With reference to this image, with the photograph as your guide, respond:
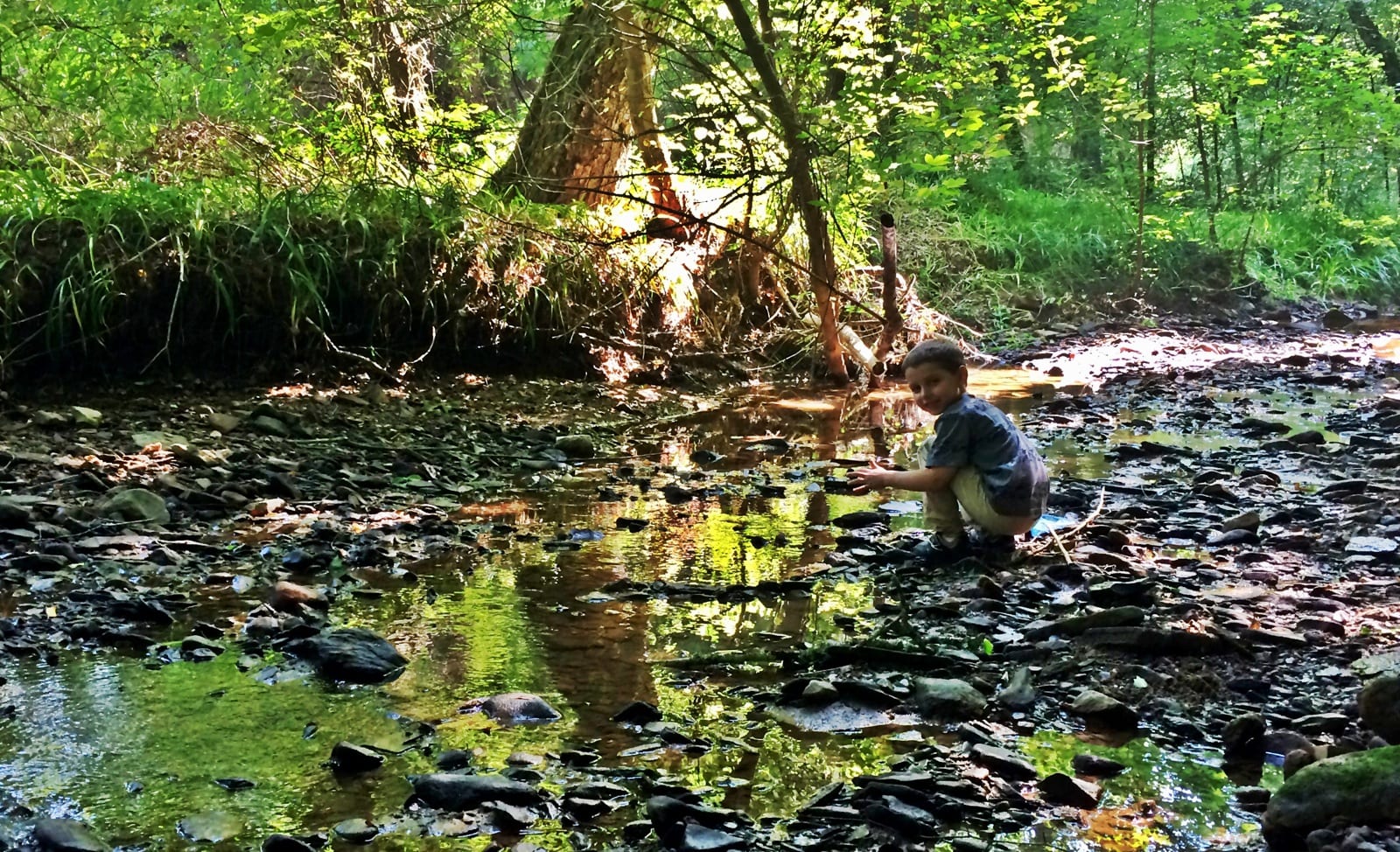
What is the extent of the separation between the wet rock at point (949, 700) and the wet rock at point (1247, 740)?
1.95 feet

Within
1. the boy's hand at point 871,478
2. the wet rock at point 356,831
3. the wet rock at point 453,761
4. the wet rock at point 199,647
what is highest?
the boy's hand at point 871,478

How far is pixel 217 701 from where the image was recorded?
2.91m

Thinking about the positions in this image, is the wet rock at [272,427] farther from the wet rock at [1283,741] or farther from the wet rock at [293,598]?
the wet rock at [1283,741]

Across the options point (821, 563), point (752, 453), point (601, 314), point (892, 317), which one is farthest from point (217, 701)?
point (892, 317)

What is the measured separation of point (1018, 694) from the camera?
293 cm

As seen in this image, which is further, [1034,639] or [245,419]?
[245,419]

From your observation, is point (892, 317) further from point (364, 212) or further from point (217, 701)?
point (217, 701)

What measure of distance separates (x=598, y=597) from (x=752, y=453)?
306 cm

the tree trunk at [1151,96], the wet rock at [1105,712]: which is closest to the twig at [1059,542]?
the wet rock at [1105,712]

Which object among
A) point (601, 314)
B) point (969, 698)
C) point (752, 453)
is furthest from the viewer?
point (601, 314)

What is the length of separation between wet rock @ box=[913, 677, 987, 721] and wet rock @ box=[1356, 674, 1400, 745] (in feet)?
2.89

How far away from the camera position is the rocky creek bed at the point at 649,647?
2.31 meters

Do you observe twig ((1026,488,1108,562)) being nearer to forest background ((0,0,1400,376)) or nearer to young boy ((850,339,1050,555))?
young boy ((850,339,1050,555))

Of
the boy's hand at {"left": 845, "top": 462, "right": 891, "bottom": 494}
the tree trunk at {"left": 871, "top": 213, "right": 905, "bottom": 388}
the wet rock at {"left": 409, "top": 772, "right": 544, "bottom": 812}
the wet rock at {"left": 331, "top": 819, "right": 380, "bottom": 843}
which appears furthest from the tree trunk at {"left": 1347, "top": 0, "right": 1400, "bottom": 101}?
the wet rock at {"left": 331, "top": 819, "right": 380, "bottom": 843}
